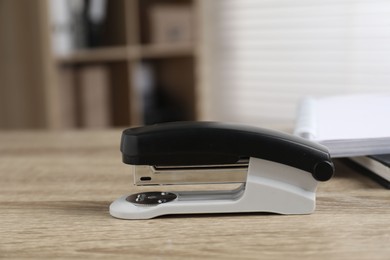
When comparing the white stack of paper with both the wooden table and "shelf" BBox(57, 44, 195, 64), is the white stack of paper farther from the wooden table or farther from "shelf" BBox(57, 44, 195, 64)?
"shelf" BBox(57, 44, 195, 64)

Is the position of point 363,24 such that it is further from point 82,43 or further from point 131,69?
point 82,43

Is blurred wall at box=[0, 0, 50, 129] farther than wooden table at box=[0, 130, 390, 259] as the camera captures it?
Yes

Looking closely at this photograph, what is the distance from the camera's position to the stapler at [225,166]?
576 millimetres

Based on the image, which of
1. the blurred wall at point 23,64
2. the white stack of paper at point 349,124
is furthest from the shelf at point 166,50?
the white stack of paper at point 349,124

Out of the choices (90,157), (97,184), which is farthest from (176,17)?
(97,184)

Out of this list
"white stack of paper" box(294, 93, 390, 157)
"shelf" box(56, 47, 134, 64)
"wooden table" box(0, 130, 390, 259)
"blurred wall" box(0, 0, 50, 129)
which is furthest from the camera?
"shelf" box(56, 47, 134, 64)

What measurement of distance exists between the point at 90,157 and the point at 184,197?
37 cm

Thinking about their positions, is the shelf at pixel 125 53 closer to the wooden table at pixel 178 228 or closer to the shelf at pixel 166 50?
the shelf at pixel 166 50

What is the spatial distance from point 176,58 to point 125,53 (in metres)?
0.37

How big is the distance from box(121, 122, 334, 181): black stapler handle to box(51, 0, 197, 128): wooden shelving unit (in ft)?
6.52

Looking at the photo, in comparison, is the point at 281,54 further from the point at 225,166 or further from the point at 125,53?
the point at 225,166

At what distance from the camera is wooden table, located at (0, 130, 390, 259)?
0.50 m

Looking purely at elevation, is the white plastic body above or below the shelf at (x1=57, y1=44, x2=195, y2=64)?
below

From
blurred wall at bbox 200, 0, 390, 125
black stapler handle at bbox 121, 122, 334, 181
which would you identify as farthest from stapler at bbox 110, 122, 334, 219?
blurred wall at bbox 200, 0, 390, 125
